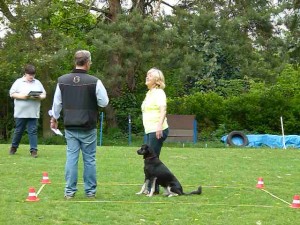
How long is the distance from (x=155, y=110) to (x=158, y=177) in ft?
2.98

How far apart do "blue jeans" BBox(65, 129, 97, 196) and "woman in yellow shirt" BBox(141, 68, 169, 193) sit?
3.14 ft

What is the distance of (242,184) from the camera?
8.36m

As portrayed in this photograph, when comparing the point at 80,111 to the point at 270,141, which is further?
the point at 270,141

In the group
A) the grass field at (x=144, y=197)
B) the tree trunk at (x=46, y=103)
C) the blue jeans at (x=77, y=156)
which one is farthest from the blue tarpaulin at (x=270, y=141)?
the blue jeans at (x=77, y=156)

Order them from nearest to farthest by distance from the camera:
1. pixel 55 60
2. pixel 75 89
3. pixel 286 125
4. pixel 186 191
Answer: pixel 75 89
pixel 186 191
pixel 55 60
pixel 286 125

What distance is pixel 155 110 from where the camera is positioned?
7.57 metres

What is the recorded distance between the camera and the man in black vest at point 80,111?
6668 mm

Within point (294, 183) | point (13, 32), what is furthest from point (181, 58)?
point (294, 183)

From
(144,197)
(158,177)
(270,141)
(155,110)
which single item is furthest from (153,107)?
(270,141)

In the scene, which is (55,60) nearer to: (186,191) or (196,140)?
(196,140)

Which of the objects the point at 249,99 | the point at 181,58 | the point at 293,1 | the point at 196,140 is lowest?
the point at 196,140

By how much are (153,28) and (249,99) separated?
5087 millimetres

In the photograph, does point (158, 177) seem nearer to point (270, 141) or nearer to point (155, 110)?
point (155, 110)

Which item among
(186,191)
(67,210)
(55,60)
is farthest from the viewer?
(55,60)
